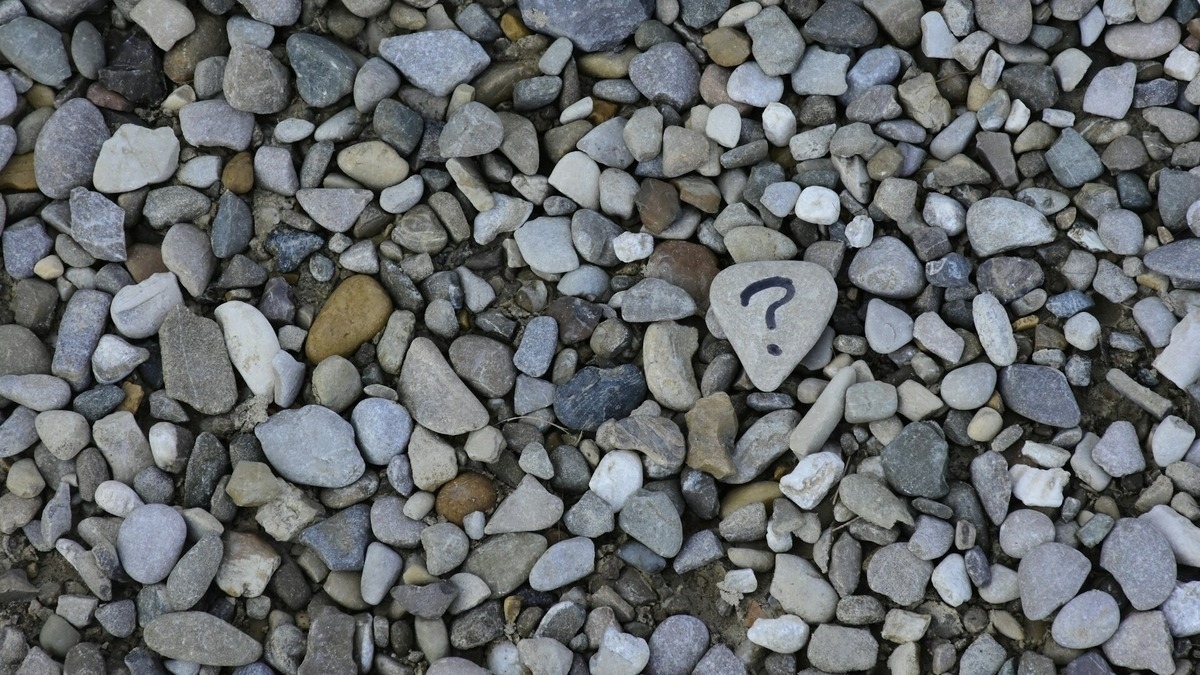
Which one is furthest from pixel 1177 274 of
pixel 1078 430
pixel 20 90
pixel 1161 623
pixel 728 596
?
pixel 20 90

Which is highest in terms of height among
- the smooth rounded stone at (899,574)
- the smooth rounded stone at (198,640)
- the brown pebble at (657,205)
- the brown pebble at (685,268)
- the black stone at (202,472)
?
the brown pebble at (657,205)

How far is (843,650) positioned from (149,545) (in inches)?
53.7

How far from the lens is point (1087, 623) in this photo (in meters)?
1.88

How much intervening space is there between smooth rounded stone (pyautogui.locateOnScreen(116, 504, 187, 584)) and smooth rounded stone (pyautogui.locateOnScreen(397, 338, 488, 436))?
517mm

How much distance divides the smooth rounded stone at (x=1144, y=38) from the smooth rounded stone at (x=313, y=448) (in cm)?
181

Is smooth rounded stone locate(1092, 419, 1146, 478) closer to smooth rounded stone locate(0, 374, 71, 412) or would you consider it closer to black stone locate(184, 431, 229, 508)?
black stone locate(184, 431, 229, 508)

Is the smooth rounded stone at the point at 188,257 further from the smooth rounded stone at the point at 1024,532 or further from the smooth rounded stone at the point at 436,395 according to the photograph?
the smooth rounded stone at the point at 1024,532

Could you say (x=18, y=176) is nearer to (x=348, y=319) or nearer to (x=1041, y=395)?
(x=348, y=319)

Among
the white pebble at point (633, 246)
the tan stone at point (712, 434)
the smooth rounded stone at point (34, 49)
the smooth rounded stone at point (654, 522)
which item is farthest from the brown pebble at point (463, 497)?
A: the smooth rounded stone at point (34, 49)

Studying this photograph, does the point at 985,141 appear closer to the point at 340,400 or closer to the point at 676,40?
the point at 676,40

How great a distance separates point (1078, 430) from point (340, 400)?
1.49 m

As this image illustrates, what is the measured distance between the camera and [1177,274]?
6.66ft

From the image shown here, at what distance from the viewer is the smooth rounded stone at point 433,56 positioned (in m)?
2.28

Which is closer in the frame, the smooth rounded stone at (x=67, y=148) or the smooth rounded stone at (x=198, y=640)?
the smooth rounded stone at (x=198, y=640)
